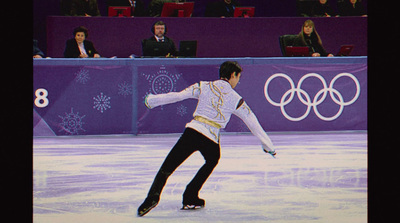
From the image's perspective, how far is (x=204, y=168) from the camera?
611 cm

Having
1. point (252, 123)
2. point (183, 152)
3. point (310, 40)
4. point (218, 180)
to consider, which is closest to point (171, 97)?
point (183, 152)

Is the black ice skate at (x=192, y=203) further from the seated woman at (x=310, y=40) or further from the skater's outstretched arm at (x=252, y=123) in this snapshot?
the seated woman at (x=310, y=40)

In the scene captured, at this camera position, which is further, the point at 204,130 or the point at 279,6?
the point at 279,6

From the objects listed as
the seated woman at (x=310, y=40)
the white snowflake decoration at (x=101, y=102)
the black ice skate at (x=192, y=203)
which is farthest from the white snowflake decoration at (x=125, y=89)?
the black ice skate at (x=192, y=203)

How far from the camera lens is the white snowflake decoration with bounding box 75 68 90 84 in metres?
11.7

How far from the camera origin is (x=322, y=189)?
739 cm

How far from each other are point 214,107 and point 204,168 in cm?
55

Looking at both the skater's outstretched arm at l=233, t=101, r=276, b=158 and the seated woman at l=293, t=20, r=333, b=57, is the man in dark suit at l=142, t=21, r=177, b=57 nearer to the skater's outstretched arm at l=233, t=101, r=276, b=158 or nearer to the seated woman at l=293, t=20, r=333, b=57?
the seated woman at l=293, t=20, r=333, b=57

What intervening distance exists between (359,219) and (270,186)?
5.91ft
